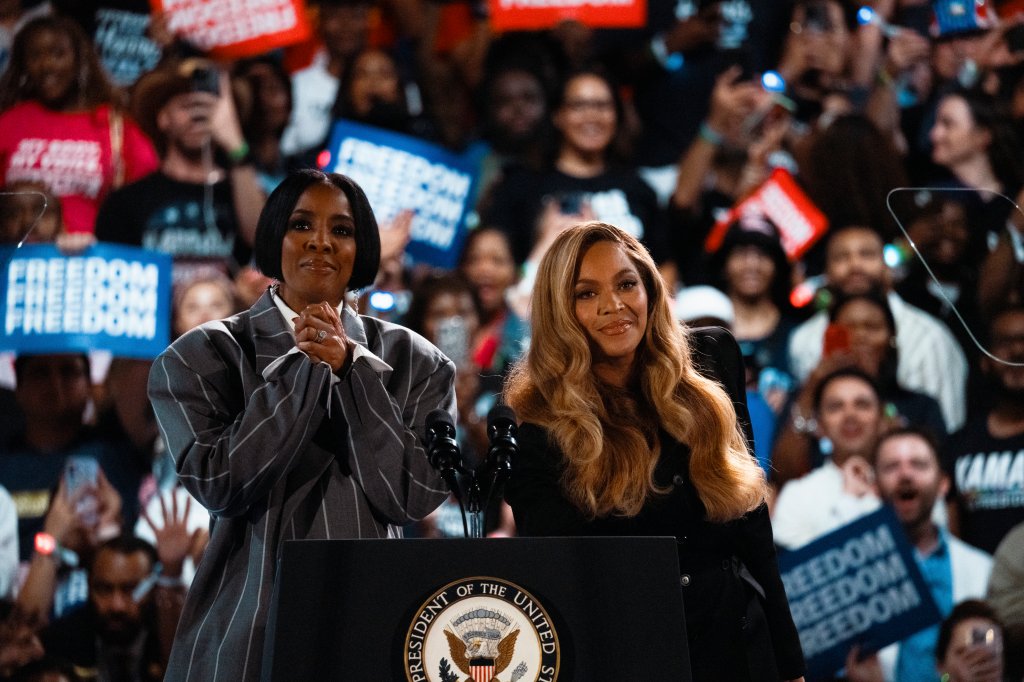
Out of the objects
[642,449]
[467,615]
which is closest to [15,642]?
[642,449]

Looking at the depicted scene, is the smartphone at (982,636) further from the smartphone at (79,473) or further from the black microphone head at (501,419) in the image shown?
the black microphone head at (501,419)

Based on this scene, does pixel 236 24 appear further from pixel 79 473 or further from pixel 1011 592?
pixel 1011 592

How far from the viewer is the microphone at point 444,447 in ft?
5.97

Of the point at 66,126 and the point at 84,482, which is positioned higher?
the point at 66,126

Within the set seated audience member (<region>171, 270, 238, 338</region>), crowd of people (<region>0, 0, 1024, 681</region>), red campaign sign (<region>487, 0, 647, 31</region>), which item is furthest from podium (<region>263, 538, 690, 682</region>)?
red campaign sign (<region>487, 0, 647, 31</region>)

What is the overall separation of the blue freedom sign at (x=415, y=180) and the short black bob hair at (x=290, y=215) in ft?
9.04

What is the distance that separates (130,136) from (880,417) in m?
3.18

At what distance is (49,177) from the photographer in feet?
16.1

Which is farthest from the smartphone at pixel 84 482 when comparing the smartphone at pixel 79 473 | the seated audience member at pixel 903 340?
the seated audience member at pixel 903 340

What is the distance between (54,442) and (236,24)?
2.01 metres

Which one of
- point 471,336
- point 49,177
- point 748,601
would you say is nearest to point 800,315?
point 471,336

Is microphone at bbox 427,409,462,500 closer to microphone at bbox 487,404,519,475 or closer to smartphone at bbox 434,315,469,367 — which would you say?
microphone at bbox 487,404,519,475

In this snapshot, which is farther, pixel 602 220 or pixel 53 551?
pixel 53 551

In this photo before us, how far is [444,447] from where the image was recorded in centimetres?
184
